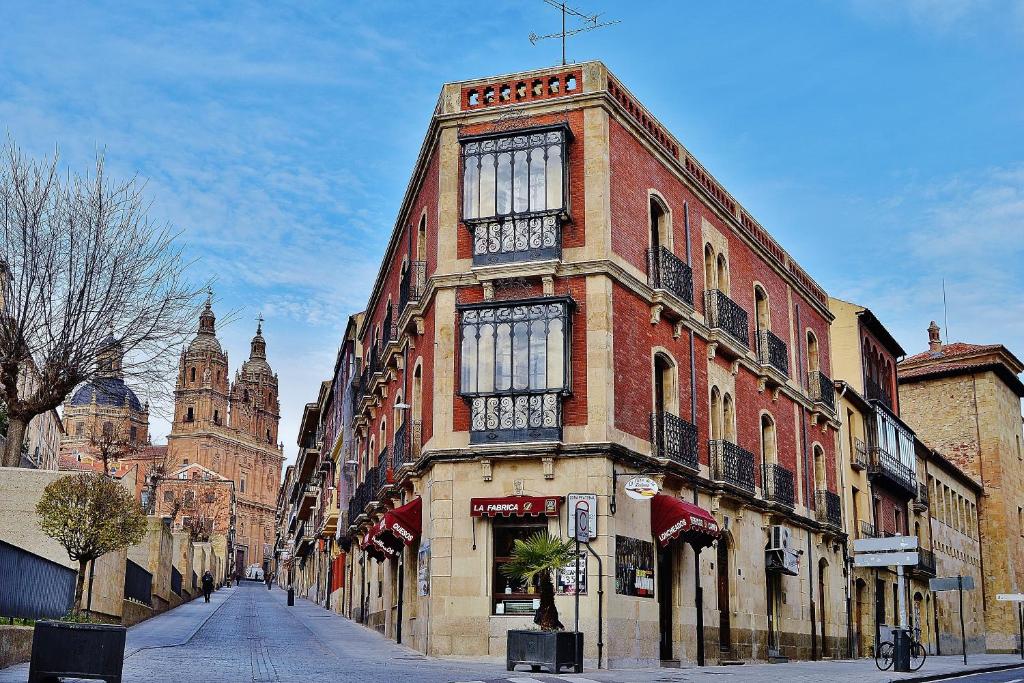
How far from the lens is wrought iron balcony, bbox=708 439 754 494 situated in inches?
1033

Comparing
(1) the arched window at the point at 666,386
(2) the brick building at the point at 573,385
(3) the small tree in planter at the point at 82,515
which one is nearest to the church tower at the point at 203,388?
(2) the brick building at the point at 573,385

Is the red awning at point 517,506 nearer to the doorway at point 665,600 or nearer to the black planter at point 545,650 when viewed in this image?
the doorway at point 665,600

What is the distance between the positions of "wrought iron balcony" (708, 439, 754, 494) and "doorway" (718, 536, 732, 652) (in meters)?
1.53

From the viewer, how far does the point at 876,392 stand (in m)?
42.1

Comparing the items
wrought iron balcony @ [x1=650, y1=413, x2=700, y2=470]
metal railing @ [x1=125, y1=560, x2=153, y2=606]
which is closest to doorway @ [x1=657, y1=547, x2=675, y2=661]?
wrought iron balcony @ [x1=650, y1=413, x2=700, y2=470]

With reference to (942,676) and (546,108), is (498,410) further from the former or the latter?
(942,676)

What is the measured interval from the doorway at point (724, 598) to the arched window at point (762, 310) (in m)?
7.59

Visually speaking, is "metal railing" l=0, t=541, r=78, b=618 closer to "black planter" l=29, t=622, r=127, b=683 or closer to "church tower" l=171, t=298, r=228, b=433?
"black planter" l=29, t=622, r=127, b=683

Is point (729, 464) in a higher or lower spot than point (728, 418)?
lower

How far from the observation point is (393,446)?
27.4m

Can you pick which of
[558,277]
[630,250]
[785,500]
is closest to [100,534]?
[558,277]

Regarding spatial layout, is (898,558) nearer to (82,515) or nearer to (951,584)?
(951,584)

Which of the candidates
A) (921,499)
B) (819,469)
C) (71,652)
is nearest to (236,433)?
(921,499)

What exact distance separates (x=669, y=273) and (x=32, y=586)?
14773mm
